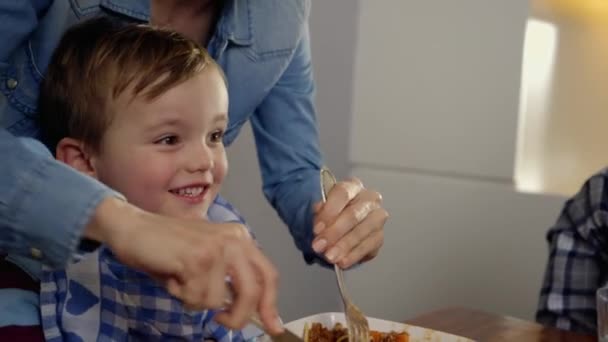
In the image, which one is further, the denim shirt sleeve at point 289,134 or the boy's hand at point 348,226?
the denim shirt sleeve at point 289,134

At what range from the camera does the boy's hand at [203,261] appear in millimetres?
551

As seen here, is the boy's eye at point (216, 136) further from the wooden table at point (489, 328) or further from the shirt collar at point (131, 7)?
the wooden table at point (489, 328)

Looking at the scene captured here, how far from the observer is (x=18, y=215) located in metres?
0.65

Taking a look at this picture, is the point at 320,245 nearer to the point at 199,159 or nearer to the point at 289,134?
the point at 199,159

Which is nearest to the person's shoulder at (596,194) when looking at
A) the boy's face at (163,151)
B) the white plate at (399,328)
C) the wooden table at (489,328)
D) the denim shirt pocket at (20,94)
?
the wooden table at (489,328)

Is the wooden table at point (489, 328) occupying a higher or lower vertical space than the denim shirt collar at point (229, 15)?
lower

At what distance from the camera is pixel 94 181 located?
632 millimetres

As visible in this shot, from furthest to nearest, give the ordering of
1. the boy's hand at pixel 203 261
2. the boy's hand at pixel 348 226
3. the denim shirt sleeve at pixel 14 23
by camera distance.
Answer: the boy's hand at pixel 348 226, the denim shirt sleeve at pixel 14 23, the boy's hand at pixel 203 261

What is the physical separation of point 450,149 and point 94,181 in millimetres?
1376

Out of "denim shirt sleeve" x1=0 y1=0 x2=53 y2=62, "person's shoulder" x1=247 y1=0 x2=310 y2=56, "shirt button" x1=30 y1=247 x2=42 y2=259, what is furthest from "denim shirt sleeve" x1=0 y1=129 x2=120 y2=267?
"person's shoulder" x1=247 y1=0 x2=310 y2=56

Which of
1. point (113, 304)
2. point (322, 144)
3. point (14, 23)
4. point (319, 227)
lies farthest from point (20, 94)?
point (322, 144)

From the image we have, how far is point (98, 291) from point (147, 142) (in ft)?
0.54

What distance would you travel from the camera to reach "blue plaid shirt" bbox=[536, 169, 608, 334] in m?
1.39

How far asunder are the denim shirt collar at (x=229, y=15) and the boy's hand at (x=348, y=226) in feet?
0.79
